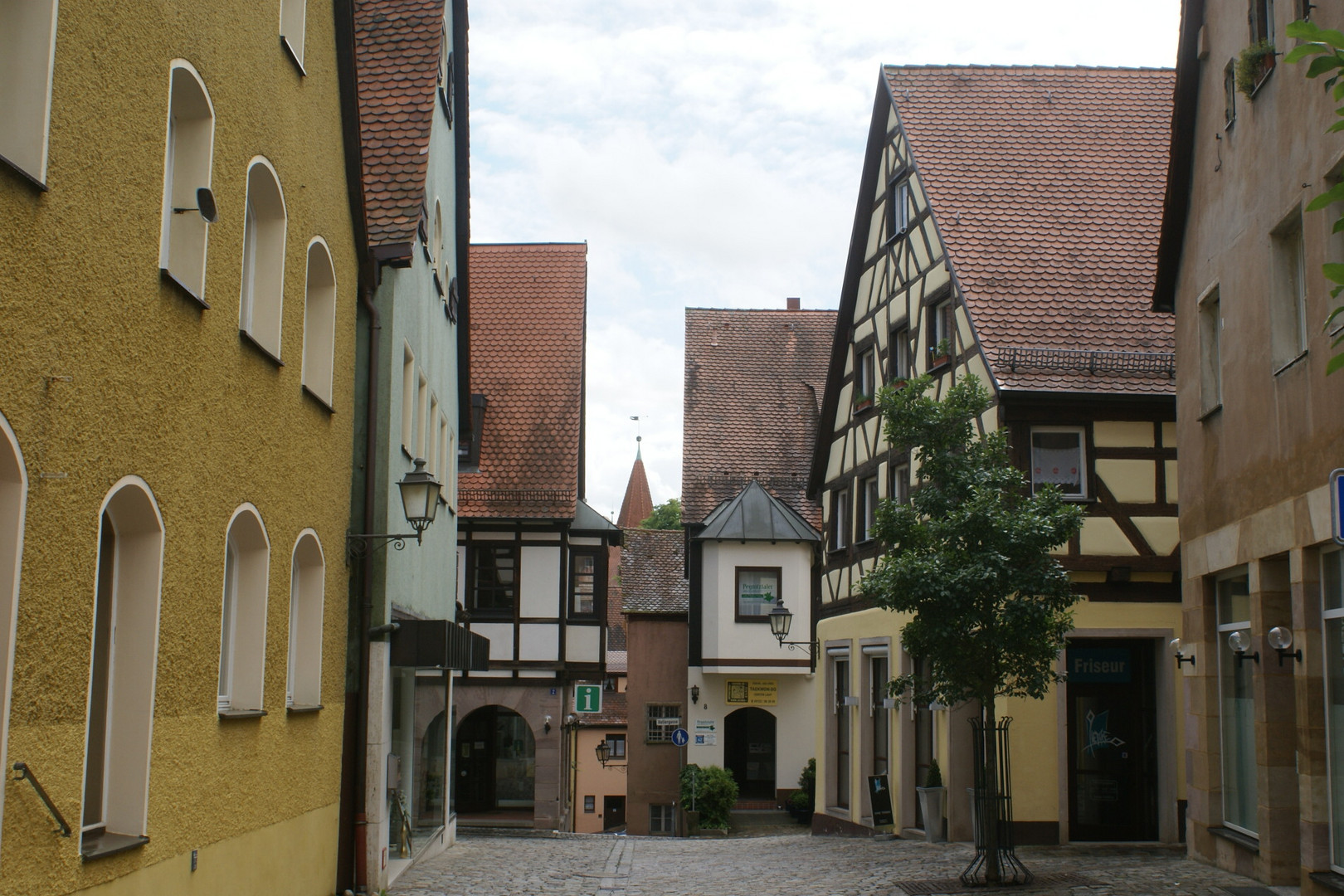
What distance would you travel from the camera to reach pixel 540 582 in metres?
28.5

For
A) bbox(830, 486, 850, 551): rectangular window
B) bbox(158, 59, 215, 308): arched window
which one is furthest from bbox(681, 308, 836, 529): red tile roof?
bbox(158, 59, 215, 308): arched window

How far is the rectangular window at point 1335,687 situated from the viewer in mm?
9945

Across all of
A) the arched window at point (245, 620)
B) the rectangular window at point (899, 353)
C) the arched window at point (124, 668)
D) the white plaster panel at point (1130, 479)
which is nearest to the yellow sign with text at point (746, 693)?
the rectangular window at point (899, 353)

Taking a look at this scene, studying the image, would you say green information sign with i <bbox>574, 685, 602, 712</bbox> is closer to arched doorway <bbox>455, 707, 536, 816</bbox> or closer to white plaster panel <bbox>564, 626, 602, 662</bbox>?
white plaster panel <bbox>564, 626, 602, 662</bbox>

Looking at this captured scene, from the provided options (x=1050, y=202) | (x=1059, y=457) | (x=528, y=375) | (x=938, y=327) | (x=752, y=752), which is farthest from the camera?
(x=752, y=752)

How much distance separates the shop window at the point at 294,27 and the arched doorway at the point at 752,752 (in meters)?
28.9

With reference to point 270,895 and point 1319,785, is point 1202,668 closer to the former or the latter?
point 1319,785

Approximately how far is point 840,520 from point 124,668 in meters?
17.4

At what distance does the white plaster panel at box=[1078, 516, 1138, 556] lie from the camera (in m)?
16.8

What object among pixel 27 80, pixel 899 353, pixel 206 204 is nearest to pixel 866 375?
pixel 899 353

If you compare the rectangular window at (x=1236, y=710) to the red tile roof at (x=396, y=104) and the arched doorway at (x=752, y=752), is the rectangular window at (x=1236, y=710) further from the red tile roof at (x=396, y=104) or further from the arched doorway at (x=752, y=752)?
the arched doorway at (x=752, y=752)

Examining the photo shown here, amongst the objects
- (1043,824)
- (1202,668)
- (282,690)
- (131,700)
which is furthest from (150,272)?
(1043,824)

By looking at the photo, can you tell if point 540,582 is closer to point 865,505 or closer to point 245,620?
point 865,505

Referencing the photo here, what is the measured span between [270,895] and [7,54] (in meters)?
6.05
